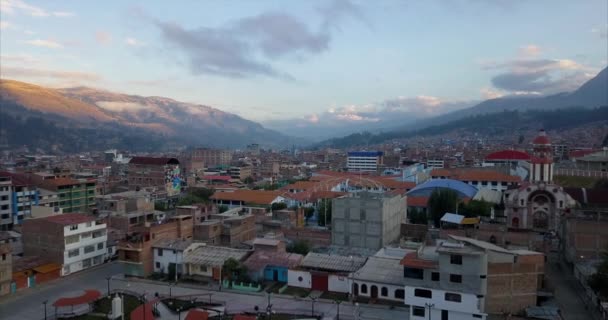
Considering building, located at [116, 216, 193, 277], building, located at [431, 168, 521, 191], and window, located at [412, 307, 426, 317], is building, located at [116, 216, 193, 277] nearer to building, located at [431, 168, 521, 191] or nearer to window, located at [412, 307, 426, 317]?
window, located at [412, 307, 426, 317]

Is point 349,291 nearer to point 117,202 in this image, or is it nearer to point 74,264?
point 74,264

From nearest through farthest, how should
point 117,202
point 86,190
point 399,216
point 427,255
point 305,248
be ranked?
point 427,255 → point 305,248 → point 399,216 → point 117,202 → point 86,190

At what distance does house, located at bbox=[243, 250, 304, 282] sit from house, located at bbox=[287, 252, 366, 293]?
421mm

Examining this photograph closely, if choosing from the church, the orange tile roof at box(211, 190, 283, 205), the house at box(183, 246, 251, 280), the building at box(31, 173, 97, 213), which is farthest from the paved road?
the orange tile roof at box(211, 190, 283, 205)

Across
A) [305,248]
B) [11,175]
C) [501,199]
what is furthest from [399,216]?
[11,175]

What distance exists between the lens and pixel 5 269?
20.0 metres

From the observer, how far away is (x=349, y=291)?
19.7 metres

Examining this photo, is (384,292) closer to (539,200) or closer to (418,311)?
(418,311)

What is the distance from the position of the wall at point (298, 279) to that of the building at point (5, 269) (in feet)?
40.6

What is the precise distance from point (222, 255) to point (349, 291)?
692 cm

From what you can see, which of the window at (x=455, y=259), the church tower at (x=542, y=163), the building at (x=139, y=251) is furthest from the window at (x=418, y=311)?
the church tower at (x=542, y=163)

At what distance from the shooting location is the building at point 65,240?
23.0 metres

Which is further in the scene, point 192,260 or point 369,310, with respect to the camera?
point 192,260

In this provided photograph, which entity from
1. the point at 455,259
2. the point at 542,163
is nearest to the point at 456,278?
the point at 455,259
